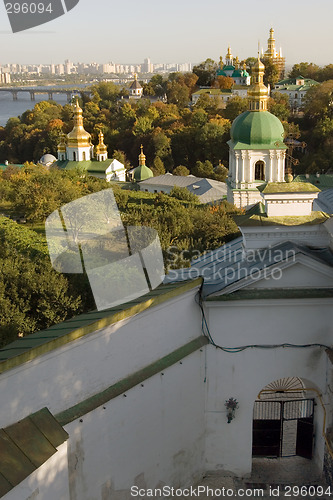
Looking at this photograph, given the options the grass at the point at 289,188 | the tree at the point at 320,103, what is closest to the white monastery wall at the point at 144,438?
the grass at the point at 289,188

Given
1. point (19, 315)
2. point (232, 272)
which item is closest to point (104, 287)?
point (19, 315)

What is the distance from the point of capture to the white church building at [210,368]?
4.46 meters

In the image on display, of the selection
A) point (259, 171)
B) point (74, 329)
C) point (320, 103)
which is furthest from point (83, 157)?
point (74, 329)

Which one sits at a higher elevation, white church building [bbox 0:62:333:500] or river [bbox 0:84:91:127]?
white church building [bbox 0:62:333:500]

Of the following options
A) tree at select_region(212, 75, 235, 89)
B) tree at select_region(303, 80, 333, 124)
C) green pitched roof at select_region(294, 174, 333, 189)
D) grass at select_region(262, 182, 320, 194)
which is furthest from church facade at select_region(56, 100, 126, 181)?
grass at select_region(262, 182, 320, 194)

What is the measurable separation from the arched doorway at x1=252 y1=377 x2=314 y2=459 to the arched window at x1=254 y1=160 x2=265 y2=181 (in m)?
21.3

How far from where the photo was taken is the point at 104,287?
39.1ft

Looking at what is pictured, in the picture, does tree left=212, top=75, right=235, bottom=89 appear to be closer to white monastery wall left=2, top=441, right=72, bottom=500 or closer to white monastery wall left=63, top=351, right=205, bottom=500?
white monastery wall left=63, top=351, right=205, bottom=500

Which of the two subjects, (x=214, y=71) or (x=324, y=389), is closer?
(x=324, y=389)

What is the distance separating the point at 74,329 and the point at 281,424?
2.50 metres

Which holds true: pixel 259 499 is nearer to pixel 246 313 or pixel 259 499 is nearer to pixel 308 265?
pixel 246 313

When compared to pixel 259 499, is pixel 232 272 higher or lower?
higher

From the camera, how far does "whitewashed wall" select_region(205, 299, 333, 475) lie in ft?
17.1

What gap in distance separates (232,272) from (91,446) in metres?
1.95
